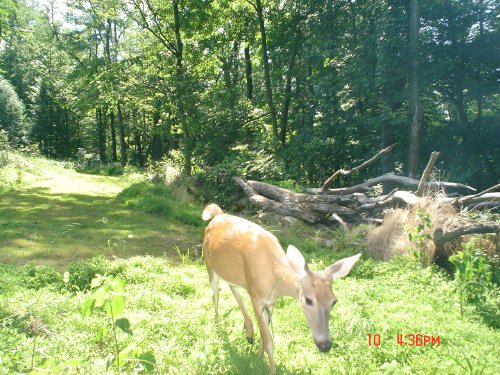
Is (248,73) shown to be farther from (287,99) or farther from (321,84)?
(321,84)

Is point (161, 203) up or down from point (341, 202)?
down

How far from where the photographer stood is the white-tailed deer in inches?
118

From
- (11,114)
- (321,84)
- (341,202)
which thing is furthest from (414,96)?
(11,114)

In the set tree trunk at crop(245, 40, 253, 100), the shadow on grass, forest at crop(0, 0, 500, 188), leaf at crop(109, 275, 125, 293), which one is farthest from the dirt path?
tree trunk at crop(245, 40, 253, 100)

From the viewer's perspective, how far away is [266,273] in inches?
150

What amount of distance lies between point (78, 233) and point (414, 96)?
450 inches

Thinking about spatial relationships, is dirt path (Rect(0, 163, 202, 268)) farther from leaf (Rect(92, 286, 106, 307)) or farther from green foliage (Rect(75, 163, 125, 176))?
green foliage (Rect(75, 163, 125, 176))

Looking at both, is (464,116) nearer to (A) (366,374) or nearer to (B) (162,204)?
(B) (162,204)

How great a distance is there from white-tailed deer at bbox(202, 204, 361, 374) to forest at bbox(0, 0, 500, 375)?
27mm

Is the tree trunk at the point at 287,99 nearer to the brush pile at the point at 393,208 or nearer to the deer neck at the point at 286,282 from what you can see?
the brush pile at the point at 393,208

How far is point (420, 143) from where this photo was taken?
1394 centimetres

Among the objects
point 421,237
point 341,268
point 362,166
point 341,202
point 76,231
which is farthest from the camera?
point 362,166

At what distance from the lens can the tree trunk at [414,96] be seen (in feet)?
44.0

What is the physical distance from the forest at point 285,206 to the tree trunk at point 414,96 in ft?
0.21
